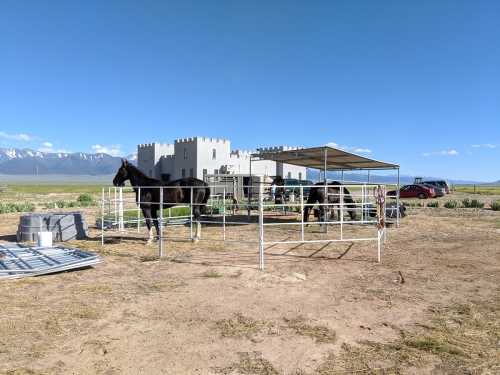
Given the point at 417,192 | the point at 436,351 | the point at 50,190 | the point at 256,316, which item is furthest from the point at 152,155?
the point at 436,351

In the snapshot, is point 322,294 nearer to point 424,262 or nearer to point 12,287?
point 424,262

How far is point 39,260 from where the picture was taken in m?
8.32

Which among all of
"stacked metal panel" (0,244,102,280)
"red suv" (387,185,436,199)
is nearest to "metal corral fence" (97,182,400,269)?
"stacked metal panel" (0,244,102,280)

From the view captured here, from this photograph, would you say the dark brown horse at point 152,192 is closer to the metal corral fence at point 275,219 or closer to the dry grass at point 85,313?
the metal corral fence at point 275,219

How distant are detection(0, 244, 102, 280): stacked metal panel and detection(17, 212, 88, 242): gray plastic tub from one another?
147 cm

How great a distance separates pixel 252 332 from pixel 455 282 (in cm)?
433

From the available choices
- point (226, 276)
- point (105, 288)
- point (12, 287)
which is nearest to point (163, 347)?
point (105, 288)

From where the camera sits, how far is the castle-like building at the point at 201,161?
42.2 meters

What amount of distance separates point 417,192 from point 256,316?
3765 cm

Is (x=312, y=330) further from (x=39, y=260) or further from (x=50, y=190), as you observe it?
(x=50, y=190)

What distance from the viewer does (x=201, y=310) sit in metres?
5.53

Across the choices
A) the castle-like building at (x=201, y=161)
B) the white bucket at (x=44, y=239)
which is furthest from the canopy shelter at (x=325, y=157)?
the castle-like building at (x=201, y=161)

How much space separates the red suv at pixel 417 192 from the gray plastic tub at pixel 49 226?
3253 cm

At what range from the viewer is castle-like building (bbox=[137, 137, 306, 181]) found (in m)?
42.2
